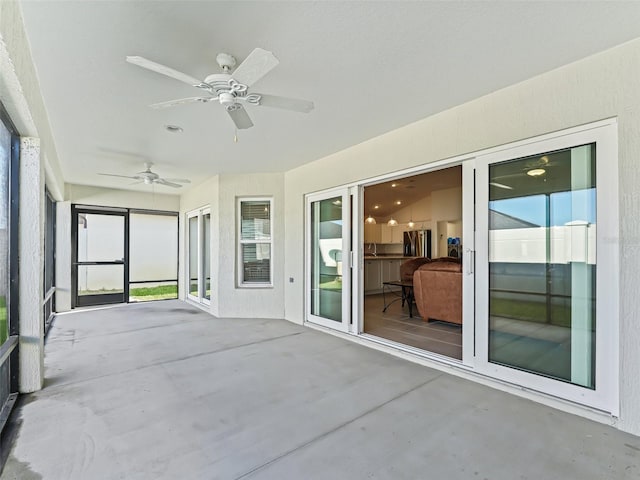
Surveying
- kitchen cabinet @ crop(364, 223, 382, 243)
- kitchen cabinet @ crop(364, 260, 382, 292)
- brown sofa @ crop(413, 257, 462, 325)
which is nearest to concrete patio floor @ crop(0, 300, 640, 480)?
brown sofa @ crop(413, 257, 462, 325)

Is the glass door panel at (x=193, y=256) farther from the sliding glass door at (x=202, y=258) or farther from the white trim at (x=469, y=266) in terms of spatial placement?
the white trim at (x=469, y=266)

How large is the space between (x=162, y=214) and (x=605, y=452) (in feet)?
28.3

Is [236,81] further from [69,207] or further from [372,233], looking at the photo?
[372,233]

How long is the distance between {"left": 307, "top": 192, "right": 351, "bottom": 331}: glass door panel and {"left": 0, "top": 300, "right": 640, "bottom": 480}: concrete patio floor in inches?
42.1

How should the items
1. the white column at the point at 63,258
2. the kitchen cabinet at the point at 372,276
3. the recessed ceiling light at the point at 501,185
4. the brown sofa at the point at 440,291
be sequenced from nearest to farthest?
the recessed ceiling light at the point at 501,185 → the brown sofa at the point at 440,291 → the white column at the point at 63,258 → the kitchen cabinet at the point at 372,276

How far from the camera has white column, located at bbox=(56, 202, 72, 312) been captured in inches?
251

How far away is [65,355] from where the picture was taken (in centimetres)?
373

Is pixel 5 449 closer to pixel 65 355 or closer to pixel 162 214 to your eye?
pixel 65 355

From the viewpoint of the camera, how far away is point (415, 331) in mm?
4543

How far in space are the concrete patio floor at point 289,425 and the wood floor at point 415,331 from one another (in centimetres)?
53

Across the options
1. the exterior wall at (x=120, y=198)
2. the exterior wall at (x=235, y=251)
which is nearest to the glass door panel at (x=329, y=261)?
the exterior wall at (x=235, y=251)

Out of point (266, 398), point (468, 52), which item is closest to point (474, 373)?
point (266, 398)

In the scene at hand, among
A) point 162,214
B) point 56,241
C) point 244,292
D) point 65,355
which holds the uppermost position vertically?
point 162,214

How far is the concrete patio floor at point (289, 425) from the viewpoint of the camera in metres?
1.80
